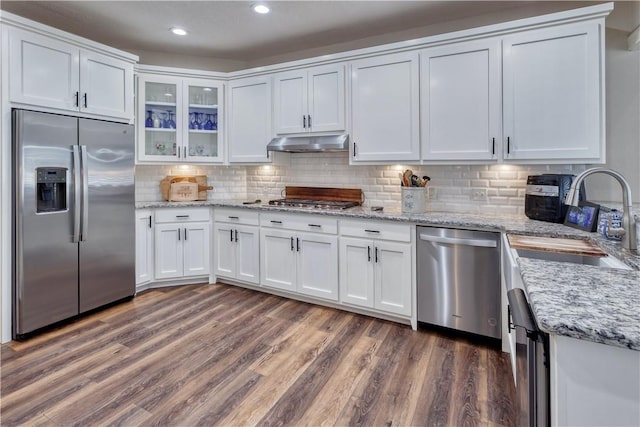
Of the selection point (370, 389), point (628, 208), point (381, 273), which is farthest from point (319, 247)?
point (628, 208)

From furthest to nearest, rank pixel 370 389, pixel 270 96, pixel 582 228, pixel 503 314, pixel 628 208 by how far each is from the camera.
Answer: pixel 270 96
pixel 503 314
pixel 582 228
pixel 370 389
pixel 628 208

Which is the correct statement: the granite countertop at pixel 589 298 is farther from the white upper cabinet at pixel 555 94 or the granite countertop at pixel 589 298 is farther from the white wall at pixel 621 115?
the white wall at pixel 621 115

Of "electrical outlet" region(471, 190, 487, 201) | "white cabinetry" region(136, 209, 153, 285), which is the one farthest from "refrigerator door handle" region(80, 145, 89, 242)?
"electrical outlet" region(471, 190, 487, 201)

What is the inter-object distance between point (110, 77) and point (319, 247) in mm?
2504

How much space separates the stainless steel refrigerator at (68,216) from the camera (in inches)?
103

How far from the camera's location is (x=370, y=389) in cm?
207

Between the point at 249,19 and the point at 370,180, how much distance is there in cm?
194

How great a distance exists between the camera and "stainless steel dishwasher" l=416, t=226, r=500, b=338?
2527 millimetres

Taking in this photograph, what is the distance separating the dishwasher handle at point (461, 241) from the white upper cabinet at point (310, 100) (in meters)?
1.36

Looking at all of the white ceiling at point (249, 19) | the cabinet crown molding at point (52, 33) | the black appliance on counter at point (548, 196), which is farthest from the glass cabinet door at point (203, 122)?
the black appliance on counter at point (548, 196)

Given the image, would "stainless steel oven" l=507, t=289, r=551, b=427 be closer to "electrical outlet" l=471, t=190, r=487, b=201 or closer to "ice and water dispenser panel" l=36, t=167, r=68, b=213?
"electrical outlet" l=471, t=190, r=487, b=201

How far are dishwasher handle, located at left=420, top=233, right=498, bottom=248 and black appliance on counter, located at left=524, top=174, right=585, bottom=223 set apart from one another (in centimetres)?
48

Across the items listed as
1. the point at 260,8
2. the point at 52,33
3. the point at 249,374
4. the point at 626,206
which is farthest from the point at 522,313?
the point at 52,33

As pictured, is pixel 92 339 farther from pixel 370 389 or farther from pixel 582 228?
pixel 582 228
